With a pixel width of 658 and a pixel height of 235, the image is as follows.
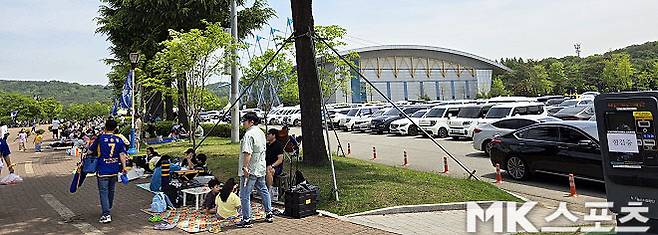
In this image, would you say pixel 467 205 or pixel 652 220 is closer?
pixel 652 220

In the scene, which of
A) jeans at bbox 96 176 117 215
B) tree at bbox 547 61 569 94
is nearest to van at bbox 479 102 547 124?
jeans at bbox 96 176 117 215

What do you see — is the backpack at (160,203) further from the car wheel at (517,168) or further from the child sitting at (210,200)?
the car wheel at (517,168)

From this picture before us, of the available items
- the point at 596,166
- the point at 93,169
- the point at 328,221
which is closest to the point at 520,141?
the point at 596,166

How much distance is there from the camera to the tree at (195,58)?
17562mm

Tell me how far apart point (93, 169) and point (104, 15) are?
2813 centimetres

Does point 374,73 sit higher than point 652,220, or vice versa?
point 374,73

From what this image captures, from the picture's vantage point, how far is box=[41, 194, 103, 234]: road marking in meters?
7.32

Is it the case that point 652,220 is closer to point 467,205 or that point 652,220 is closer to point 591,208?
point 591,208

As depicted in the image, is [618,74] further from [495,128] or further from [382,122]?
[495,128]

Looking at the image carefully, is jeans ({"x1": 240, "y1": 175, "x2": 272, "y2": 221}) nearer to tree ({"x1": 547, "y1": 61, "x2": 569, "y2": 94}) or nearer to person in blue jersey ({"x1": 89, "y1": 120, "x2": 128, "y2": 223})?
person in blue jersey ({"x1": 89, "y1": 120, "x2": 128, "y2": 223})

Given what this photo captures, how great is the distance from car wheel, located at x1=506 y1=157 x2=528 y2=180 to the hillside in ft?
465

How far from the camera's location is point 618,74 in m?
64.6

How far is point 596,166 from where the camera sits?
9.59 m

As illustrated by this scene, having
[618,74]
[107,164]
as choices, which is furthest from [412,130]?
[618,74]
